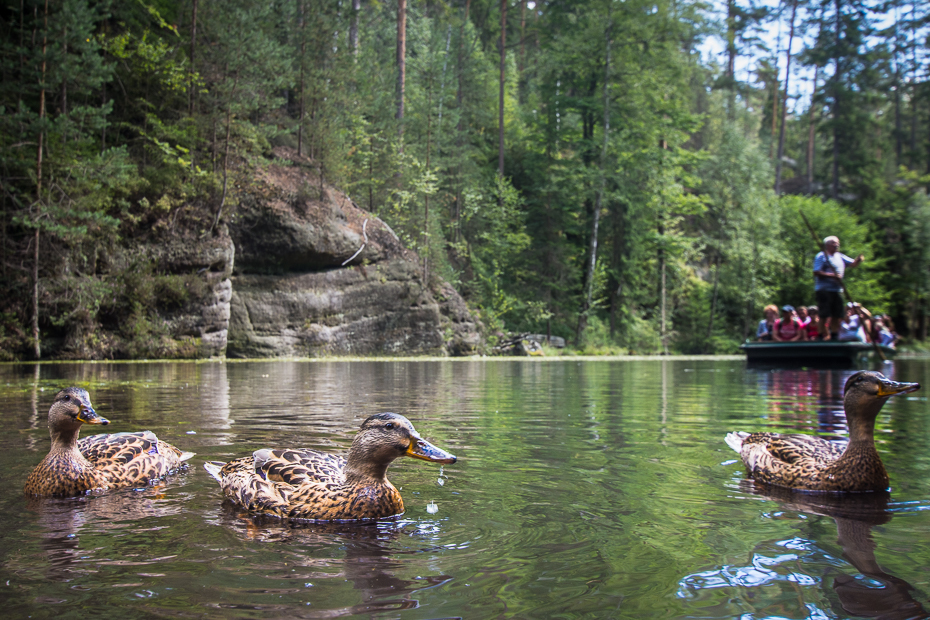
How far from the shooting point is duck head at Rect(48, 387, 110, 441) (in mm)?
4914

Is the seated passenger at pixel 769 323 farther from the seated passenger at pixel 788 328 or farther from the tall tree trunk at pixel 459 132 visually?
the tall tree trunk at pixel 459 132

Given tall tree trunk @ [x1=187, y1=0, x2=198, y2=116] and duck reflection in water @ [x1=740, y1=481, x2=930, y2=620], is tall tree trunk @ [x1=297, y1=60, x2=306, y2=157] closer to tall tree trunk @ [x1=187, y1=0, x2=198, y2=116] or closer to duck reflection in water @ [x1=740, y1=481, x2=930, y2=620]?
tall tree trunk @ [x1=187, y1=0, x2=198, y2=116]

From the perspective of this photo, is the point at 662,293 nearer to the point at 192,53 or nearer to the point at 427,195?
the point at 427,195

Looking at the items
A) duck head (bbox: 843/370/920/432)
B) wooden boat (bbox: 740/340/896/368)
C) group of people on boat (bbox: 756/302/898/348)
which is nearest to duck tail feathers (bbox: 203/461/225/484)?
duck head (bbox: 843/370/920/432)

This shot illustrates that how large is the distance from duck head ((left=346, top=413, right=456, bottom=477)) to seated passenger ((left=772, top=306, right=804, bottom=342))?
23.5m

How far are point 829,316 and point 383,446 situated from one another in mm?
20023

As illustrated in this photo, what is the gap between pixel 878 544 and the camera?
375 cm

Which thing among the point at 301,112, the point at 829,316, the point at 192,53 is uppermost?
the point at 192,53

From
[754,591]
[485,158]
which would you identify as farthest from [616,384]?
[485,158]

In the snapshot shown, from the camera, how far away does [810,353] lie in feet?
69.8

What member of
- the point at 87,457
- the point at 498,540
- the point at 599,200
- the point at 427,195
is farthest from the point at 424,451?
the point at 599,200

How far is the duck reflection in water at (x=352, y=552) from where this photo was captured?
2898 millimetres

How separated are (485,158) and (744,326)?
63.0ft

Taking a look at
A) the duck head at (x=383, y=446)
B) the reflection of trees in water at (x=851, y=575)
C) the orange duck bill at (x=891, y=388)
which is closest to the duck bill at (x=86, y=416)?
the duck head at (x=383, y=446)
